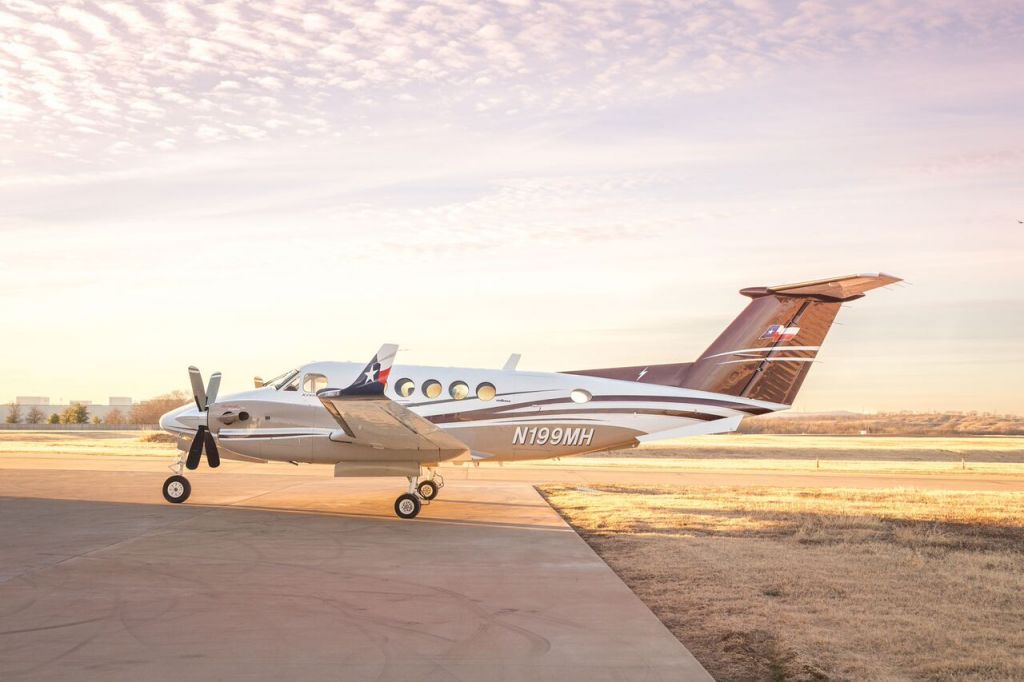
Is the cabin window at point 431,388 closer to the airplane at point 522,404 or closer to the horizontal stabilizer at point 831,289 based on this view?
the airplane at point 522,404

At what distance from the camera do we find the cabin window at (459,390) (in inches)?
731

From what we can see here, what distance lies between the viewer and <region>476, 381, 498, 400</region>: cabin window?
61.3 ft

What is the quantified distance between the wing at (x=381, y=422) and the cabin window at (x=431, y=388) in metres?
1.03

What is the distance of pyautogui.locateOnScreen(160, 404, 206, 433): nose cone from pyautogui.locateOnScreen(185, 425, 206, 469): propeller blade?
18 centimetres

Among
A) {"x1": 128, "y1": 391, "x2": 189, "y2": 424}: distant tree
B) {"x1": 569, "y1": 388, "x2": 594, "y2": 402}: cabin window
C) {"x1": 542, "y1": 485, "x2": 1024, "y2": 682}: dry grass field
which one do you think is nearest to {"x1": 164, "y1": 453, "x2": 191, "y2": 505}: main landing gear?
{"x1": 542, "y1": 485, "x2": 1024, "y2": 682}: dry grass field

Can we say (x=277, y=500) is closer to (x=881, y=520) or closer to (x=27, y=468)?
(x=881, y=520)

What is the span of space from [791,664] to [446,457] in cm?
1138

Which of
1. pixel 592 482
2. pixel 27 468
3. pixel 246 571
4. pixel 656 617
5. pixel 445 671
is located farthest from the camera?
pixel 27 468

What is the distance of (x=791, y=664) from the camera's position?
7328 mm

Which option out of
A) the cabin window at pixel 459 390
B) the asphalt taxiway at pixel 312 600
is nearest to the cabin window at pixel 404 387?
the cabin window at pixel 459 390

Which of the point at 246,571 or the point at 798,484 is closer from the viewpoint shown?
the point at 246,571

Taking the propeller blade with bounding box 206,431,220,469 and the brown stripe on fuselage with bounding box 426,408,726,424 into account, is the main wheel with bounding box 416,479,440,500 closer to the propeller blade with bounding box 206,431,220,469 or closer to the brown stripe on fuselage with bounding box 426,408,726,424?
the brown stripe on fuselage with bounding box 426,408,726,424

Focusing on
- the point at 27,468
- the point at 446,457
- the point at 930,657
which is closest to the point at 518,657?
the point at 930,657

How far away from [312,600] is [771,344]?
12295 mm
